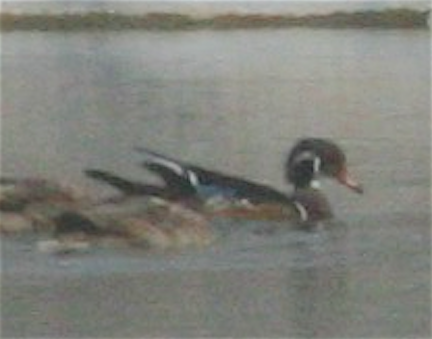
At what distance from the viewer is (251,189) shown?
8656mm

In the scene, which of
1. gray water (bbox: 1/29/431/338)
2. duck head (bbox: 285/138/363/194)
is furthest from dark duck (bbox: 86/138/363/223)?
gray water (bbox: 1/29/431/338)

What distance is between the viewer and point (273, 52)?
15.3 m

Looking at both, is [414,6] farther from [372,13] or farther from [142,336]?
[142,336]

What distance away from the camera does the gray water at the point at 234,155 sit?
726cm

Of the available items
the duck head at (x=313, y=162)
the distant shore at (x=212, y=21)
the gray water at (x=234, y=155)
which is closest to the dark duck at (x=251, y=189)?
the duck head at (x=313, y=162)

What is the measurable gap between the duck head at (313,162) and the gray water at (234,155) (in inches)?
6.4

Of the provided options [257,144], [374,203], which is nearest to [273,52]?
[257,144]

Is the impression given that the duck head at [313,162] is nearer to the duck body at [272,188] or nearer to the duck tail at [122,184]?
the duck body at [272,188]

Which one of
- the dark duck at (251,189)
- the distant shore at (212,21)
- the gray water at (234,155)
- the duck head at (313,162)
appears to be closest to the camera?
the gray water at (234,155)

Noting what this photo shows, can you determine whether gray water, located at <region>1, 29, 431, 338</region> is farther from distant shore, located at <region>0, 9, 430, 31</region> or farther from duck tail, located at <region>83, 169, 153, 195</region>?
distant shore, located at <region>0, 9, 430, 31</region>

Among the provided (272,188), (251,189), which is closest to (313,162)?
(272,188)

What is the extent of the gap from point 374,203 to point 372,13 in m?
8.14

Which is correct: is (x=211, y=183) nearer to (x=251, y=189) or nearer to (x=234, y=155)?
(x=251, y=189)

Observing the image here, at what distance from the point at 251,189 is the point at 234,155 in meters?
1.69
